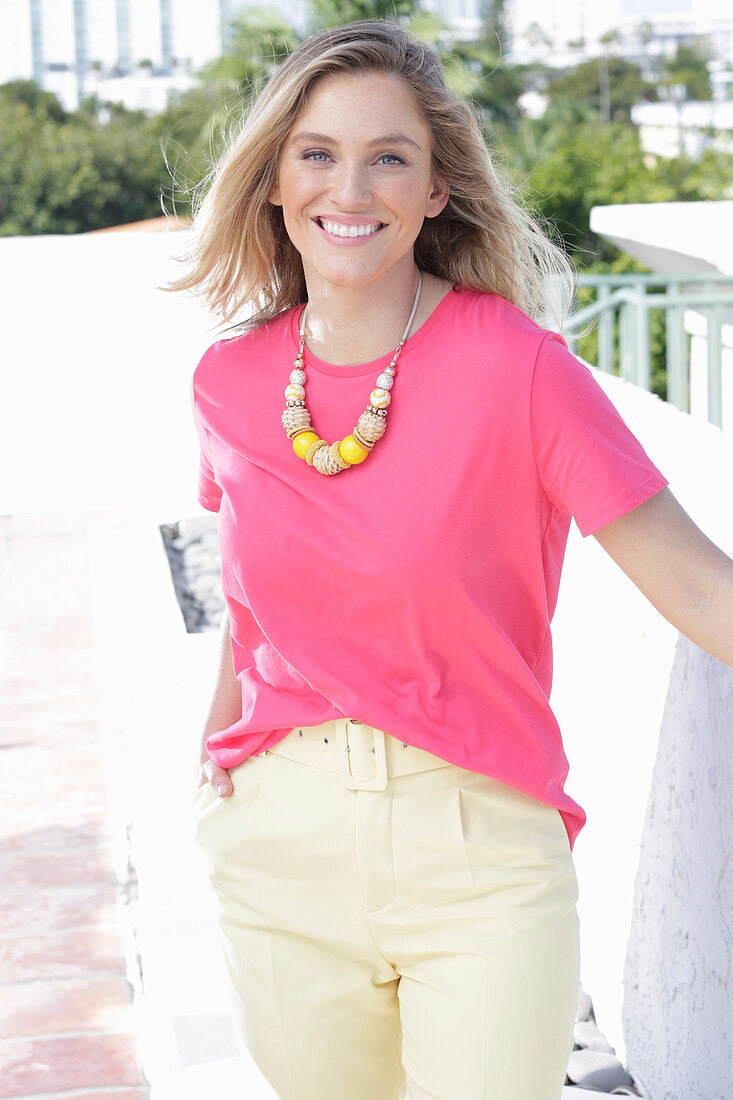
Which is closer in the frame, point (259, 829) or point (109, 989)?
point (259, 829)

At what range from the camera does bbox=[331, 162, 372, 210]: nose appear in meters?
1.38

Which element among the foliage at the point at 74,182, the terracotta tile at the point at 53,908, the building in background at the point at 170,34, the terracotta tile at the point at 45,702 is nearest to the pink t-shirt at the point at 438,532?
the terracotta tile at the point at 53,908

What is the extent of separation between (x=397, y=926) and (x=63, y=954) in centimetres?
230

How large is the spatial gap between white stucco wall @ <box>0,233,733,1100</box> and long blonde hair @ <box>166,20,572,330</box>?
0.63 ft

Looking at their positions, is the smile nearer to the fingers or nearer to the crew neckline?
the crew neckline

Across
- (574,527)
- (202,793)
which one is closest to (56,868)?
(574,527)

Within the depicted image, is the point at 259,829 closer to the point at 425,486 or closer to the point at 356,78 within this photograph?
the point at 425,486

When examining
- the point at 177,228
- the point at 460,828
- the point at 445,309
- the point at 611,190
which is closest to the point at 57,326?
the point at 177,228

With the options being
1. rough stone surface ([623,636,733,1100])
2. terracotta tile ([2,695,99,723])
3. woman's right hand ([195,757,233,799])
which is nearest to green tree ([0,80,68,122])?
terracotta tile ([2,695,99,723])

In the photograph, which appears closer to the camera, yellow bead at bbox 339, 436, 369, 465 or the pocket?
yellow bead at bbox 339, 436, 369, 465

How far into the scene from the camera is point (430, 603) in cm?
132

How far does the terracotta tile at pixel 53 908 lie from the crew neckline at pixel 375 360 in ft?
8.24

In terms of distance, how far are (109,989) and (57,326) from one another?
1.77 metres

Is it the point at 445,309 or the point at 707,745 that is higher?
the point at 445,309
